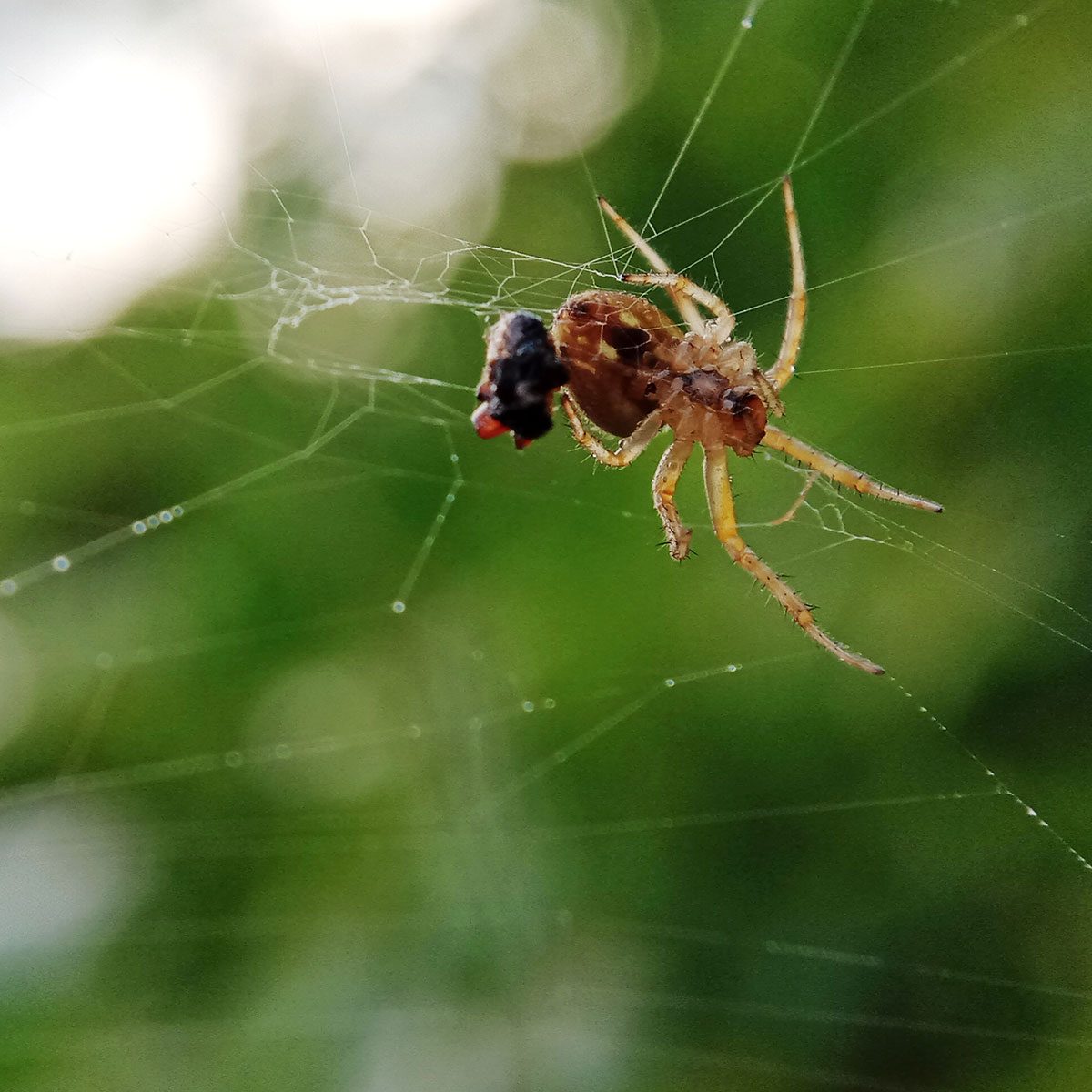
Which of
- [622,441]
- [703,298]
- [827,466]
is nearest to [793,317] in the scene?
[703,298]

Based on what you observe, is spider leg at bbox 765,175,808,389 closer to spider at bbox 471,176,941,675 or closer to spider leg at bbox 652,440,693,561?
spider at bbox 471,176,941,675

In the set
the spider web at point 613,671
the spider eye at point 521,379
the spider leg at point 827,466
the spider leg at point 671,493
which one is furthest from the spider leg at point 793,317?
the spider eye at point 521,379

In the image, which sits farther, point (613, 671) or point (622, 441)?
point (613, 671)

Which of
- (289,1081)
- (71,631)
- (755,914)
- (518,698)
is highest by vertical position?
(71,631)

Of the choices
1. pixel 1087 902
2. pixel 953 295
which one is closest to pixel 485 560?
pixel 953 295

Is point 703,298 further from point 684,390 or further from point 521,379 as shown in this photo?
point 521,379

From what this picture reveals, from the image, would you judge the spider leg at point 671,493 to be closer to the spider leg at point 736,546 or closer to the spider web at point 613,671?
the spider leg at point 736,546

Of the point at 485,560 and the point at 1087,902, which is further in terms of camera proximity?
the point at 485,560

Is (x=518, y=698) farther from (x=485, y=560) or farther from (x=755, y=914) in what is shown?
(x=755, y=914)
